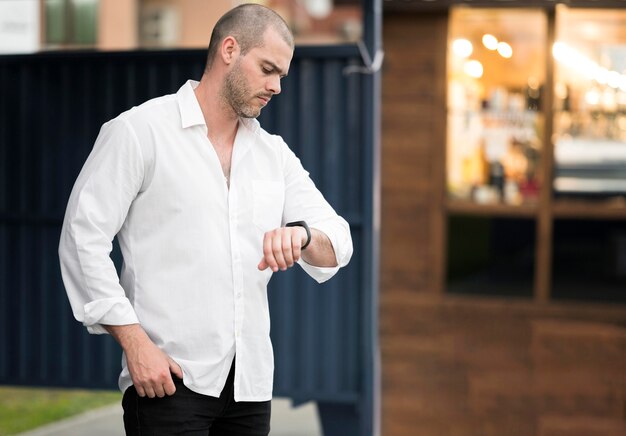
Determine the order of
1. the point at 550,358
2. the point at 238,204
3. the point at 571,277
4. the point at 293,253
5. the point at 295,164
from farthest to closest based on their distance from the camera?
the point at 571,277, the point at 550,358, the point at 295,164, the point at 238,204, the point at 293,253

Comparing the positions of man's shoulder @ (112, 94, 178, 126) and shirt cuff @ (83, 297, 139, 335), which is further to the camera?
man's shoulder @ (112, 94, 178, 126)

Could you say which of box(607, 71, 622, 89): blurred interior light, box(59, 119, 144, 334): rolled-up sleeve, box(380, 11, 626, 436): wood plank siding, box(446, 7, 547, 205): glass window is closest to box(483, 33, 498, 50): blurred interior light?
box(446, 7, 547, 205): glass window

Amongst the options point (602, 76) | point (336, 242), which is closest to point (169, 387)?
point (336, 242)

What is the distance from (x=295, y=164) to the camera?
3.11 m

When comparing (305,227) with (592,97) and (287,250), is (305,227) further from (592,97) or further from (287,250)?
(592,97)

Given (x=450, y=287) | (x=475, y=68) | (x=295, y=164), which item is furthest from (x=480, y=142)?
(x=295, y=164)

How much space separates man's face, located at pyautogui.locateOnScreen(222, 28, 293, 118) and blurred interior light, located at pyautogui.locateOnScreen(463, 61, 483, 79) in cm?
650

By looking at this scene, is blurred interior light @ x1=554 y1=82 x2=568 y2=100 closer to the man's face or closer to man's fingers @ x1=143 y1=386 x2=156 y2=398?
the man's face

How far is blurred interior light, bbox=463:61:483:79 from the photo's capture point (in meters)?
9.13

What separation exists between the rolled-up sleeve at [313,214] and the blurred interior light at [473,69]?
6232mm

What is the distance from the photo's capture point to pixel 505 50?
29.8ft

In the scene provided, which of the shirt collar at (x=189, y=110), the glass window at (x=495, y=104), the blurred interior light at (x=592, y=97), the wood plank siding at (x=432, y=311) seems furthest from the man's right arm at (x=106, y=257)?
the blurred interior light at (x=592, y=97)

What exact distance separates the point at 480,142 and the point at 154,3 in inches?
365

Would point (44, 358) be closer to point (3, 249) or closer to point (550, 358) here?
point (3, 249)
